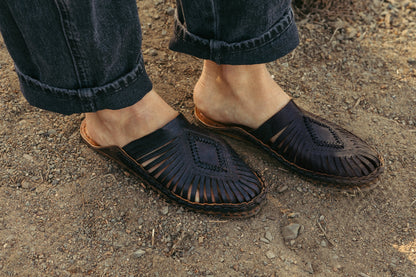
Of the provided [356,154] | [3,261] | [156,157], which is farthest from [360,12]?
[3,261]

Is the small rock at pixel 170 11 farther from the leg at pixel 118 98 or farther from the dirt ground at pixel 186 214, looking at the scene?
the leg at pixel 118 98

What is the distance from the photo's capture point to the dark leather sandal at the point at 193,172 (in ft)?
3.97

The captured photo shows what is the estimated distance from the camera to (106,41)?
3.13 ft

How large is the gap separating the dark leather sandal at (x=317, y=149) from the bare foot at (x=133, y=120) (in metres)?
0.35

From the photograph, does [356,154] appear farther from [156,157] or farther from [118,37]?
[118,37]

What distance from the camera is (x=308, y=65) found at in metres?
1.84

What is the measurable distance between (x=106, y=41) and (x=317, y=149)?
0.78 meters

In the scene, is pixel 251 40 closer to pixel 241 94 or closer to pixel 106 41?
pixel 241 94

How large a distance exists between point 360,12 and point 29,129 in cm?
180

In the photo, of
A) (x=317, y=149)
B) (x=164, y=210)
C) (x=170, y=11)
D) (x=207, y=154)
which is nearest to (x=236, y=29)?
(x=207, y=154)

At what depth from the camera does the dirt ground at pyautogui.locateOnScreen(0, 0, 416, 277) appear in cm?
113

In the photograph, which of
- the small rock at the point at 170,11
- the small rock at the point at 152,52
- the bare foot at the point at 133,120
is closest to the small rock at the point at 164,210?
the bare foot at the point at 133,120

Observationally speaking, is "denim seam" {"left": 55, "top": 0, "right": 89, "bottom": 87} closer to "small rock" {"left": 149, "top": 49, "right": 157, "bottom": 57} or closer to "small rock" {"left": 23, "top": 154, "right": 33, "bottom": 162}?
"small rock" {"left": 23, "top": 154, "right": 33, "bottom": 162}

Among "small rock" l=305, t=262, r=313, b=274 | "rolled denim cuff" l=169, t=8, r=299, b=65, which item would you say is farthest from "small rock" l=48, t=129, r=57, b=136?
"small rock" l=305, t=262, r=313, b=274
